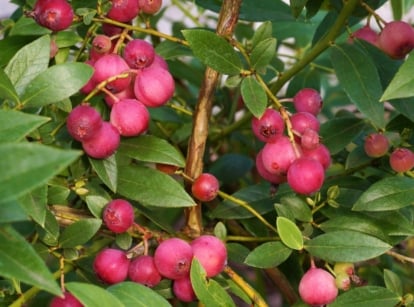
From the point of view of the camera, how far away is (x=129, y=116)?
2.17 ft

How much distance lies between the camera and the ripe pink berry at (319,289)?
2.17ft

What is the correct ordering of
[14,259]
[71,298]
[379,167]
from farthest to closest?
[379,167]
[71,298]
[14,259]

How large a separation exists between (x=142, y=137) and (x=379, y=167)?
248mm

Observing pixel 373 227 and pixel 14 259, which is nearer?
pixel 14 259

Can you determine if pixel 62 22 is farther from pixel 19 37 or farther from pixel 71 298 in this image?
pixel 71 298

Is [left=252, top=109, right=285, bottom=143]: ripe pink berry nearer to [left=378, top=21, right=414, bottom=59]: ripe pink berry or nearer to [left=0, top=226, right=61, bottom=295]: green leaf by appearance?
[left=378, top=21, right=414, bottom=59]: ripe pink berry

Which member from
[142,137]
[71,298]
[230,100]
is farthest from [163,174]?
[230,100]

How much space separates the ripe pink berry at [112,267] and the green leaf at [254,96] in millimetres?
160

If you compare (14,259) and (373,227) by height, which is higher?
(14,259)

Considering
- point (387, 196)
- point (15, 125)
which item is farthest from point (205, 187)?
point (15, 125)

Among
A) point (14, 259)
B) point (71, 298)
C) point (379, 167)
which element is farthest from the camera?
point (379, 167)

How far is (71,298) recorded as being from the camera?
599 millimetres

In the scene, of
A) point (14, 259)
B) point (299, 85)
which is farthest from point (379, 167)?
point (14, 259)

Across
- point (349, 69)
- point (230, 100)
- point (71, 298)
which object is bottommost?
point (230, 100)
